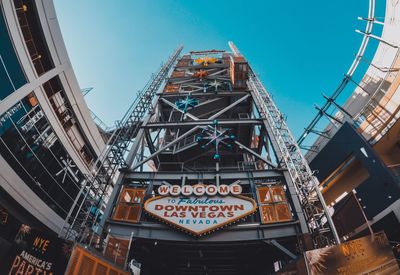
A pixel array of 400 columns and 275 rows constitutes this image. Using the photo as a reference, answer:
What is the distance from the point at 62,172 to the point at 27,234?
17.0 m

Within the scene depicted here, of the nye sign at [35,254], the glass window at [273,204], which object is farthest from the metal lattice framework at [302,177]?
the nye sign at [35,254]

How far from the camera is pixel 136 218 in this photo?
1388cm

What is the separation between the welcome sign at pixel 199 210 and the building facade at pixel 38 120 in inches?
188

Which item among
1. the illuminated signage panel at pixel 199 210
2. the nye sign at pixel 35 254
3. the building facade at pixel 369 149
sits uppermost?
the building facade at pixel 369 149

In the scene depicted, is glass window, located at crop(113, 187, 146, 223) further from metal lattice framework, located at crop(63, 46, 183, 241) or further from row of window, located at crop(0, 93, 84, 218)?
row of window, located at crop(0, 93, 84, 218)

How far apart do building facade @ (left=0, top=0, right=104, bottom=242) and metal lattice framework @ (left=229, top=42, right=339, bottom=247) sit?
1301 centimetres

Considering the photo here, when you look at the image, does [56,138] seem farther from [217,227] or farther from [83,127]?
[217,227]

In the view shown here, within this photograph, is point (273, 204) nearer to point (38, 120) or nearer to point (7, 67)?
point (38, 120)

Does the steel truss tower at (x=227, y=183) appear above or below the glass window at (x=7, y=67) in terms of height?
below

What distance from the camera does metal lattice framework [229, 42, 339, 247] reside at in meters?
12.1

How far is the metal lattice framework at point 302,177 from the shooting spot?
477 inches

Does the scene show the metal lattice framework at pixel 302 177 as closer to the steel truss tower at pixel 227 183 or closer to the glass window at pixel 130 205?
the steel truss tower at pixel 227 183

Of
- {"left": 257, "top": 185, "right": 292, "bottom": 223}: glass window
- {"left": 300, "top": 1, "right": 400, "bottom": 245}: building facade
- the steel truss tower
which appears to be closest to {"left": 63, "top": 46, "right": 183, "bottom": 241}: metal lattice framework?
the steel truss tower

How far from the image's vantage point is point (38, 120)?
20047 mm
